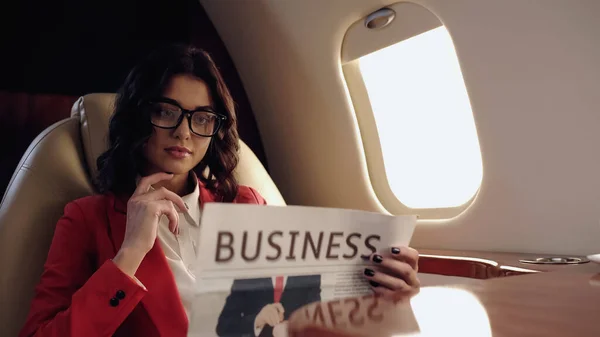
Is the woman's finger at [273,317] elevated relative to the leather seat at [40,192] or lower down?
lower down

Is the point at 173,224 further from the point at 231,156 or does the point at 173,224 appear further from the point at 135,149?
the point at 231,156

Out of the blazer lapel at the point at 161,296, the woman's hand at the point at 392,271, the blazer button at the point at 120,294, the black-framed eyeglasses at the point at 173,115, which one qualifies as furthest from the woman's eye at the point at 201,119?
the woman's hand at the point at 392,271

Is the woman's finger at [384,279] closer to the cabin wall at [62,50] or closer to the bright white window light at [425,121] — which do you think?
the bright white window light at [425,121]

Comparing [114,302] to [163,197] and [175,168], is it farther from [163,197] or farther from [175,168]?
[175,168]

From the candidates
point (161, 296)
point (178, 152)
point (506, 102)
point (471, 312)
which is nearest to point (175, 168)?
point (178, 152)

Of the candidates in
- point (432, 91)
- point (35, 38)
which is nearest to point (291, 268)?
point (432, 91)

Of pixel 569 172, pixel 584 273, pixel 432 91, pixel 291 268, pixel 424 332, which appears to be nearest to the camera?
pixel 424 332

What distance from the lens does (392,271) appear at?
0.67 meters

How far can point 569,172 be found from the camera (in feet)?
3.81

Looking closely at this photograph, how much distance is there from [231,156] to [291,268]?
0.75 metres

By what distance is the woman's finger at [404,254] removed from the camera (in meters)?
0.66

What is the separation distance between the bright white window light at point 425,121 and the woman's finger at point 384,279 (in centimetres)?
92

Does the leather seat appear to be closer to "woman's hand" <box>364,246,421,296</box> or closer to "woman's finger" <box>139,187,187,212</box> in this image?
"woman's finger" <box>139,187,187,212</box>

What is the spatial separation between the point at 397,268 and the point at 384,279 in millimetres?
34
